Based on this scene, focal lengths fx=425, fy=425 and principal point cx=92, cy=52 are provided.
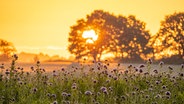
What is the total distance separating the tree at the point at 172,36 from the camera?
236 feet

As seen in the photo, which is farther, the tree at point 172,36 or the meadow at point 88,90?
the tree at point 172,36

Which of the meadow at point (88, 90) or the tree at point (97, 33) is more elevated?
the tree at point (97, 33)

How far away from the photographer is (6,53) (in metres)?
85.2

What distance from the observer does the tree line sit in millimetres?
72812

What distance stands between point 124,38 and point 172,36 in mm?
9011

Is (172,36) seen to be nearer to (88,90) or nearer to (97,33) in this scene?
(97,33)

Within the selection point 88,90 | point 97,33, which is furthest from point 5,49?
point 88,90

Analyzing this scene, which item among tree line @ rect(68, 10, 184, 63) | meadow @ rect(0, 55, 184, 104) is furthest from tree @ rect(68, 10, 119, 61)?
meadow @ rect(0, 55, 184, 104)

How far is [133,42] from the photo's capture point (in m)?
76.9

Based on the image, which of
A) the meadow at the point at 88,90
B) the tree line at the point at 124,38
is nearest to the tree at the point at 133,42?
the tree line at the point at 124,38

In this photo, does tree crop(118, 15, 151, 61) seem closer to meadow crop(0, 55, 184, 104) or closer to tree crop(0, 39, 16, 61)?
tree crop(0, 39, 16, 61)

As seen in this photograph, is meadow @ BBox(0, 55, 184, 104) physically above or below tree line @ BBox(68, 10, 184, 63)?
below

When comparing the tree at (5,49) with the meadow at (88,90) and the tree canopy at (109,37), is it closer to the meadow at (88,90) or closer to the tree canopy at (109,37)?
the tree canopy at (109,37)

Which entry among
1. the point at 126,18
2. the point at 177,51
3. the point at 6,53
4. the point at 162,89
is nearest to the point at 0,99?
the point at 162,89
